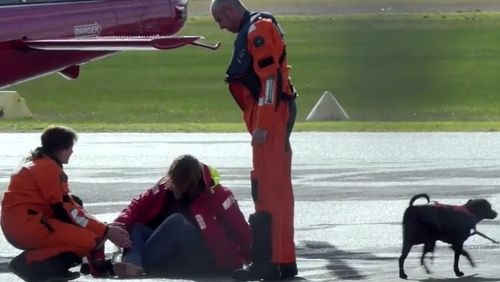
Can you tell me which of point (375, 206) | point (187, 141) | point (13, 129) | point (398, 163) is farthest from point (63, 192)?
point (13, 129)

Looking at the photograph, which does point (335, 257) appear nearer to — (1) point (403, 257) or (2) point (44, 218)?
(1) point (403, 257)

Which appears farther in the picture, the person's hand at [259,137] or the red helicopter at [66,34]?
the red helicopter at [66,34]

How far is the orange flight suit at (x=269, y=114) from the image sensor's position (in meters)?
9.28

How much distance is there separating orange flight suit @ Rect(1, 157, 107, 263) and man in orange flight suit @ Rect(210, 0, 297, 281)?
3.29ft

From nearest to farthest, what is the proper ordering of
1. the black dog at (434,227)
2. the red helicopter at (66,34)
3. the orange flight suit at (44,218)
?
1. the black dog at (434,227)
2. the orange flight suit at (44,218)
3. the red helicopter at (66,34)

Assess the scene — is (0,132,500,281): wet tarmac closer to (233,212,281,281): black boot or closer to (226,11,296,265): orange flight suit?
(233,212,281,281): black boot

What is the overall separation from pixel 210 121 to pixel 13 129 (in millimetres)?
5201

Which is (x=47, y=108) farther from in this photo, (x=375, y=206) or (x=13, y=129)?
(x=375, y=206)

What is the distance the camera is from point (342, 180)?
15469mm

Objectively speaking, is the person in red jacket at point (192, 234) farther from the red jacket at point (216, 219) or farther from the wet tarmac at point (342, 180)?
the wet tarmac at point (342, 180)

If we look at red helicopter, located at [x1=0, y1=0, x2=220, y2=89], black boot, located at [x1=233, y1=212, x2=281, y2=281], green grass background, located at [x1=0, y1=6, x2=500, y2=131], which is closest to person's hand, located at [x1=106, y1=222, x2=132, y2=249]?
black boot, located at [x1=233, y1=212, x2=281, y2=281]

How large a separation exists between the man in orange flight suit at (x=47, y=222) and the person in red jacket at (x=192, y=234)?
373 millimetres

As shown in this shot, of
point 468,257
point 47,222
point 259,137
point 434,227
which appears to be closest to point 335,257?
point 468,257

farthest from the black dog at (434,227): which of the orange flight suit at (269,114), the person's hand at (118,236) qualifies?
the person's hand at (118,236)
